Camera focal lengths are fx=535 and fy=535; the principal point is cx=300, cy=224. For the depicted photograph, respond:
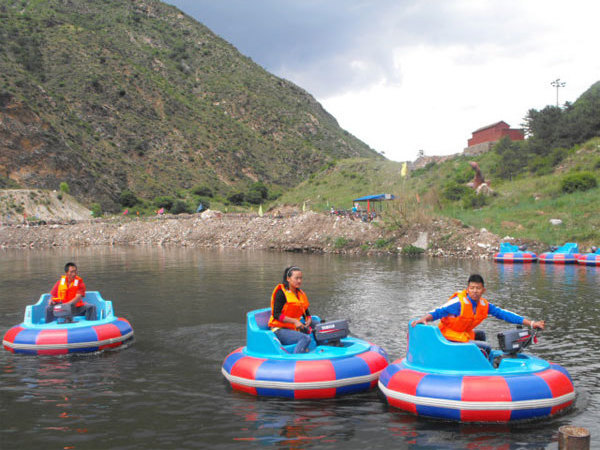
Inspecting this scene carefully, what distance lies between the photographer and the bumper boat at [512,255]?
84.7ft

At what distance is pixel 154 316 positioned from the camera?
46.7 ft

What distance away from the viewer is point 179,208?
6738 cm

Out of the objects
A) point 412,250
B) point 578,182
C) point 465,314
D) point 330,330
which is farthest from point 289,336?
point 578,182

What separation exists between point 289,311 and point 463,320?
8.93 feet

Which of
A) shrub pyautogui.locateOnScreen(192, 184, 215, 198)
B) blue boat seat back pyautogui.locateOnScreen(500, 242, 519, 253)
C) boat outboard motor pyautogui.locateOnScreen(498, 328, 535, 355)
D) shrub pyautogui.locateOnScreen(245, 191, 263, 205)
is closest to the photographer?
boat outboard motor pyautogui.locateOnScreen(498, 328, 535, 355)

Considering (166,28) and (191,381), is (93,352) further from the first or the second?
(166,28)

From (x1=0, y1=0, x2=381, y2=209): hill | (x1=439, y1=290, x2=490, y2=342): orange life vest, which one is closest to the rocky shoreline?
(x1=0, y1=0, x2=381, y2=209): hill

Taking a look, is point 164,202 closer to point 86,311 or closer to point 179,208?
point 179,208

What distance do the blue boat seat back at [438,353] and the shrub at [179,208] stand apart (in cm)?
6188

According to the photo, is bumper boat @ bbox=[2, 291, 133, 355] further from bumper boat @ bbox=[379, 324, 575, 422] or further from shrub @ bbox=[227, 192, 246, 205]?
shrub @ bbox=[227, 192, 246, 205]

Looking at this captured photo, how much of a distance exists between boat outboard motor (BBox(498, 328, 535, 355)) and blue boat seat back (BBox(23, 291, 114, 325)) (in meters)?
7.88

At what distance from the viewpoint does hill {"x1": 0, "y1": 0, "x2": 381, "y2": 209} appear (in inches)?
2665

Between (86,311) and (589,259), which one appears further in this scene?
(589,259)

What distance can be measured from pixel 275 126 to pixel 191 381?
99.1 m
